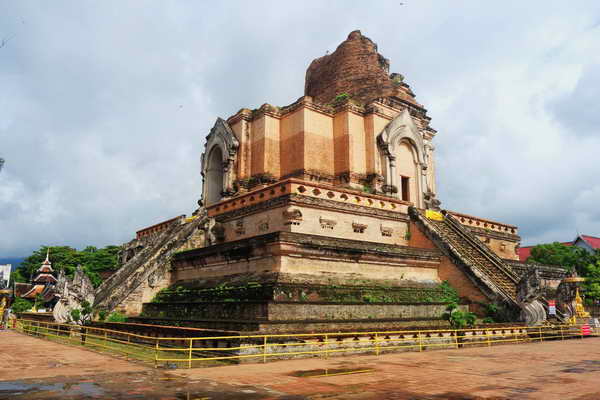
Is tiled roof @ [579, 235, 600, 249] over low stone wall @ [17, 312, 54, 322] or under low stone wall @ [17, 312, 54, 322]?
over

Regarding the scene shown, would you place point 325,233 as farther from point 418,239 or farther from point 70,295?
point 70,295

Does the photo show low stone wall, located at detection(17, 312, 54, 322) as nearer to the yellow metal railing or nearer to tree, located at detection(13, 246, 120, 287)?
the yellow metal railing

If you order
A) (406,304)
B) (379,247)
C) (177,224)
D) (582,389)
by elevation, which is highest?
(177,224)

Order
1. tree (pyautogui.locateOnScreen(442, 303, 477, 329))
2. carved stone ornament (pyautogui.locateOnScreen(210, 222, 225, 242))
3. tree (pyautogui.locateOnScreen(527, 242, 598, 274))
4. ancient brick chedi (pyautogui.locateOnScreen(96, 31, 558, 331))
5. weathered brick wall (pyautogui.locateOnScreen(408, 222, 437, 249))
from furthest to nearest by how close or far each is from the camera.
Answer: tree (pyautogui.locateOnScreen(527, 242, 598, 274)) < carved stone ornament (pyautogui.locateOnScreen(210, 222, 225, 242)) < weathered brick wall (pyautogui.locateOnScreen(408, 222, 437, 249)) < tree (pyautogui.locateOnScreen(442, 303, 477, 329)) < ancient brick chedi (pyautogui.locateOnScreen(96, 31, 558, 331))

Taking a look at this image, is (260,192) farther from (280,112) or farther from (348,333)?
(348,333)

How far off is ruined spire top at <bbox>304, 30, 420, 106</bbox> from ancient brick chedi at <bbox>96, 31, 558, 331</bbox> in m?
0.10

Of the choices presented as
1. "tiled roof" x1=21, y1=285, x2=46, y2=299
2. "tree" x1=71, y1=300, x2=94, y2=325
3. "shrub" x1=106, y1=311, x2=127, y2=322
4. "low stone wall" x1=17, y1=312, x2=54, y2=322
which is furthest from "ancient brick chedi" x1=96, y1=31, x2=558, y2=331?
"tiled roof" x1=21, y1=285, x2=46, y2=299

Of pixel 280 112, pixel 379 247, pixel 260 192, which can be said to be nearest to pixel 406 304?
pixel 379 247

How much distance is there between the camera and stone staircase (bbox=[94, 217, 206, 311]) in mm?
17625

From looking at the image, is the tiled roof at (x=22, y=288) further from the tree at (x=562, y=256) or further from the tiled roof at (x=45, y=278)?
the tree at (x=562, y=256)

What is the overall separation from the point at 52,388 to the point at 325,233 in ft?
39.5

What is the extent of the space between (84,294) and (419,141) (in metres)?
17.7

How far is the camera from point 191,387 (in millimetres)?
7496

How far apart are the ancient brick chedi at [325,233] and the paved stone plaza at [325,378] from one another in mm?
2472
